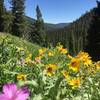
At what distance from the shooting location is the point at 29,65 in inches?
210

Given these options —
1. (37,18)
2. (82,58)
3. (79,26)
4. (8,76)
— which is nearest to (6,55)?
(82,58)

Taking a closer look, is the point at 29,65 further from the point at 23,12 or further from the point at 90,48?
the point at 23,12

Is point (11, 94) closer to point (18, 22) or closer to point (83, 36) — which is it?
point (18, 22)

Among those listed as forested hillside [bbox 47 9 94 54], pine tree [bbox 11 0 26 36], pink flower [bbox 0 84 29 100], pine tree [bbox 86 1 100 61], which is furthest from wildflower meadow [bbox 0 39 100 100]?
forested hillside [bbox 47 9 94 54]

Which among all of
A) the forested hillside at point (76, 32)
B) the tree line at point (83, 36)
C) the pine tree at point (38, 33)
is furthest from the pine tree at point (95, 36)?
the forested hillside at point (76, 32)

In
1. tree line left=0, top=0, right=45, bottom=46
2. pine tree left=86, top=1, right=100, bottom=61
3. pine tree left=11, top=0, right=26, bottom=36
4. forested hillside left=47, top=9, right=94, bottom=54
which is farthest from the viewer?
forested hillside left=47, top=9, right=94, bottom=54

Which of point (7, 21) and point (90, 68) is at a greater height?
point (7, 21)

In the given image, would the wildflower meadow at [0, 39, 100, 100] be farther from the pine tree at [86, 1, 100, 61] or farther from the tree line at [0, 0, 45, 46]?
the tree line at [0, 0, 45, 46]

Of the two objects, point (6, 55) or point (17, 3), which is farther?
point (17, 3)

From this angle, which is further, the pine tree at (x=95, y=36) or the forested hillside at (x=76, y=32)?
the forested hillside at (x=76, y=32)

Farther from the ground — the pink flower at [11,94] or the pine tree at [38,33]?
the pine tree at [38,33]

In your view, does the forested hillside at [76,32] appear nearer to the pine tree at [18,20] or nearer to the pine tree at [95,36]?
the pine tree at [18,20]

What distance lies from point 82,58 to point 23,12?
6630 centimetres

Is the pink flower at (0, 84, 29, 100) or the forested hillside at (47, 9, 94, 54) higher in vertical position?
the forested hillside at (47, 9, 94, 54)
